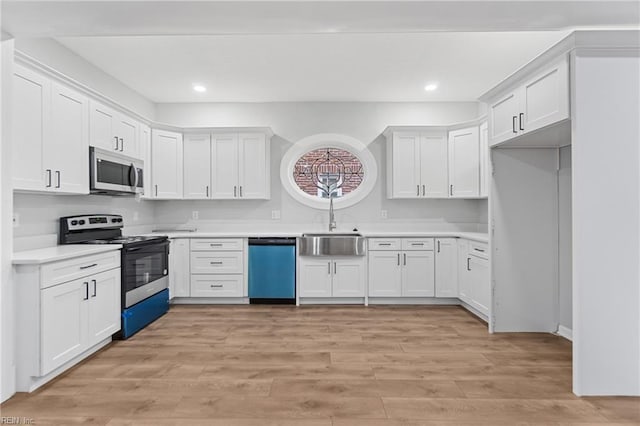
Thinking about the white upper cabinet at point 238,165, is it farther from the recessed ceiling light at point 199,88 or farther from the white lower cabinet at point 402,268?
the white lower cabinet at point 402,268

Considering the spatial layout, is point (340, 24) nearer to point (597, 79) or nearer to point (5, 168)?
point (597, 79)

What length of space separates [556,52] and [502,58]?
55.2 inches

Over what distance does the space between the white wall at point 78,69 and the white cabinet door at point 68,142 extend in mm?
488

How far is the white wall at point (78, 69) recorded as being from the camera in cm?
317

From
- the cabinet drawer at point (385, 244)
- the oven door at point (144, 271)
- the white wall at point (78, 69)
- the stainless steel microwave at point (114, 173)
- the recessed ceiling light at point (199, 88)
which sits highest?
the recessed ceiling light at point (199, 88)

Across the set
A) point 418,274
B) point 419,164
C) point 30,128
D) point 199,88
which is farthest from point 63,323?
point 419,164

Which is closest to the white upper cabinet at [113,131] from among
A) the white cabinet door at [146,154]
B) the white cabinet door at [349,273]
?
the white cabinet door at [146,154]

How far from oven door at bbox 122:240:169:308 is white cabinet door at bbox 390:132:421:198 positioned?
117 inches

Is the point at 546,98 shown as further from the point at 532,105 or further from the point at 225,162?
the point at 225,162

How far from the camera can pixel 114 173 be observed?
3713 millimetres

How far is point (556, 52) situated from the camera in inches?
97.0

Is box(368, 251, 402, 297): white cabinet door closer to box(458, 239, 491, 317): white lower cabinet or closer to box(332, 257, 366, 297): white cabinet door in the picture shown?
box(332, 257, 366, 297): white cabinet door

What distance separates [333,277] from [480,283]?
1.68 m

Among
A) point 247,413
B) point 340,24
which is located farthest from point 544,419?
point 340,24
